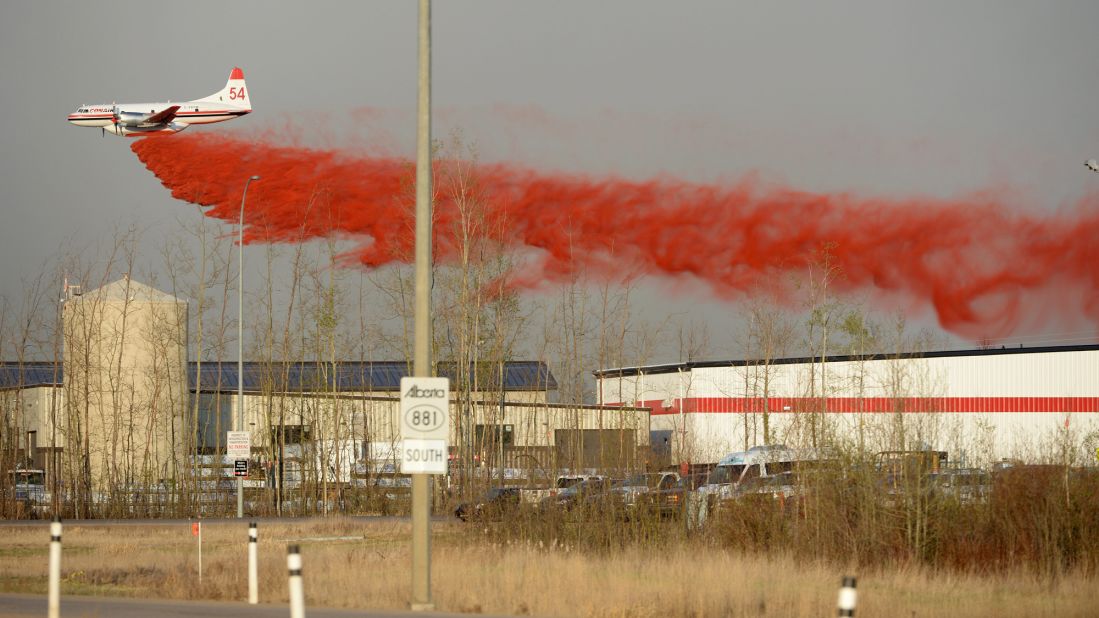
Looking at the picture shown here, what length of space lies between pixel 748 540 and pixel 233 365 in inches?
2326

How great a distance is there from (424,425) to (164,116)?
40.2 metres

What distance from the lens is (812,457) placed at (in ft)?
74.1

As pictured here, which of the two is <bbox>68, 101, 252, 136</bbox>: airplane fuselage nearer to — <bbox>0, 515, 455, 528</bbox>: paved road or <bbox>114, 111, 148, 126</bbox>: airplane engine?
<bbox>114, 111, 148, 126</bbox>: airplane engine

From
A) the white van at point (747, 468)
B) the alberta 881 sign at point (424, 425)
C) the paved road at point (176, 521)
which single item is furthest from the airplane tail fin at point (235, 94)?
the alberta 881 sign at point (424, 425)

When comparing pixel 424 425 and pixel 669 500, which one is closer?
pixel 424 425

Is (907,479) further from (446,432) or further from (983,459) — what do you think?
(446,432)

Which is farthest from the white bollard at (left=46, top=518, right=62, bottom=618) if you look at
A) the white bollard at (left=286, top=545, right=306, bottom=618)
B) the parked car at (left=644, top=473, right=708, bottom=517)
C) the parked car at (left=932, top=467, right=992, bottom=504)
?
the parked car at (left=932, top=467, right=992, bottom=504)

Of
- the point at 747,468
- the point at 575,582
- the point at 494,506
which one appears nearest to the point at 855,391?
the point at 747,468

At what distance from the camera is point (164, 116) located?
49688 millimetres

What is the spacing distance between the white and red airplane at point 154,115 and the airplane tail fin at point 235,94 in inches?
7.0

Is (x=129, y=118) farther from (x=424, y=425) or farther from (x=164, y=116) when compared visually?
(x=424, y=425)

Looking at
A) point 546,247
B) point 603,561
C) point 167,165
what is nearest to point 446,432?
point 603,561

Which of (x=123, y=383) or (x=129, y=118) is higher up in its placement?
(x=129, y=118)

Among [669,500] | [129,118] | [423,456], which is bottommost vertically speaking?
[669,500]
